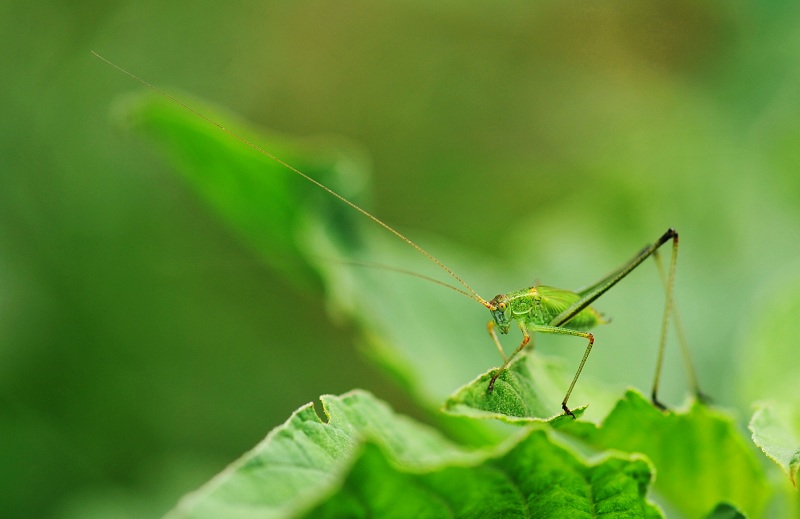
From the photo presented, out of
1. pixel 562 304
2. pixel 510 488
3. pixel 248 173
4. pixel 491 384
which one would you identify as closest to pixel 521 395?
pixel 491 384

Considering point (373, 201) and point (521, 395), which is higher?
point (373, 201)

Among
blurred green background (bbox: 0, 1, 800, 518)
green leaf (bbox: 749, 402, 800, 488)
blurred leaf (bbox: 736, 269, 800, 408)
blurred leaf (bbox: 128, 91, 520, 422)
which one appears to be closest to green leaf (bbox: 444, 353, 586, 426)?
green leaf (bbox: 749, 402, 800, 488)

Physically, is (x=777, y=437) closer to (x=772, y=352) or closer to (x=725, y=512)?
(x=725, y=512)

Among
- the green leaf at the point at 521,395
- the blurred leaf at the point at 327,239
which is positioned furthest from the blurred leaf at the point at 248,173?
the green leaf at the point at 521,395

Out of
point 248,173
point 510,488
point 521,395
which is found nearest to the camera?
point 510,488

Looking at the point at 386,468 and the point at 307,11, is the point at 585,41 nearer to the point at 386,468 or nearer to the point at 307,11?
the point at 307,11

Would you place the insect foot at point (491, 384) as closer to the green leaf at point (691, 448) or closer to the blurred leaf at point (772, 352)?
the green leaf at point (691, 448)

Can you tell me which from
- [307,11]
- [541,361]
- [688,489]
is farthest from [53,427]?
[307,11]
